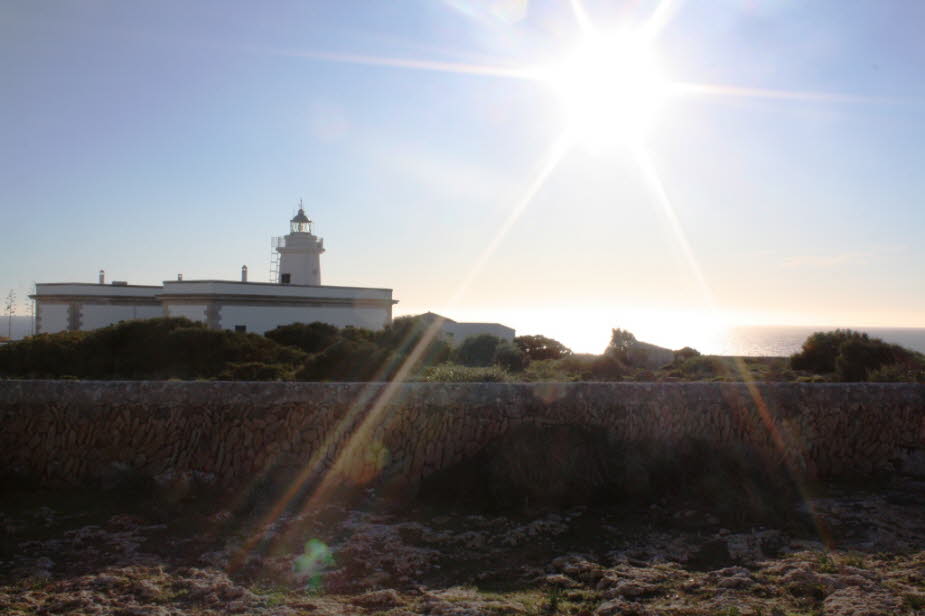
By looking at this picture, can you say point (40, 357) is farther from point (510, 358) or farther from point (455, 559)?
point (455, 559)

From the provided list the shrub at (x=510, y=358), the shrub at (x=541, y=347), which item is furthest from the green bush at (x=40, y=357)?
the shrub at (x=541, y=347)

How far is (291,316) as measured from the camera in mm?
31812

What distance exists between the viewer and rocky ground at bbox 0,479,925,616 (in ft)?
15.3

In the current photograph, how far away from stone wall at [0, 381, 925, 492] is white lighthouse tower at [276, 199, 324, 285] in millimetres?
29078

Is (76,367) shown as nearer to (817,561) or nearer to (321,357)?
(321,357)

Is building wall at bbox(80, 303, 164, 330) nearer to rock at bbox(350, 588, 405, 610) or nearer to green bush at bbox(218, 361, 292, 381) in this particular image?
green bush at bbox(218, 361, 292, 381)

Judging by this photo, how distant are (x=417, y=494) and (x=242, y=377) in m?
9.03

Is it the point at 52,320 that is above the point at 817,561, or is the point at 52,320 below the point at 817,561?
above

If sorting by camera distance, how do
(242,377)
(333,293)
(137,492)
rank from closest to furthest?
(137,492) < (242,377) < (333,293)

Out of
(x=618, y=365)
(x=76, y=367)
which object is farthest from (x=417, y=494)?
(x=76, y=367)

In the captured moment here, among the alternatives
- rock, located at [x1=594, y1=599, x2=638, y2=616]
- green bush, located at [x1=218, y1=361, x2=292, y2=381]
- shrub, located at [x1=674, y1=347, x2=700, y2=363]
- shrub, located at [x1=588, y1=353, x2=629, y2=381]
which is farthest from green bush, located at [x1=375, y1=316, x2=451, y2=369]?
rock, located at [x1=594, y1=599, x2=638, y2=616]

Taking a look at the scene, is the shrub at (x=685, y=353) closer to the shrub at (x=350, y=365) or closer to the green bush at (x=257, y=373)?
the shrub at (x=350, y=365)

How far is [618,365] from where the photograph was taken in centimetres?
1981

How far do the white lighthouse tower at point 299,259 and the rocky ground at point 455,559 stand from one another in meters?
29.8
